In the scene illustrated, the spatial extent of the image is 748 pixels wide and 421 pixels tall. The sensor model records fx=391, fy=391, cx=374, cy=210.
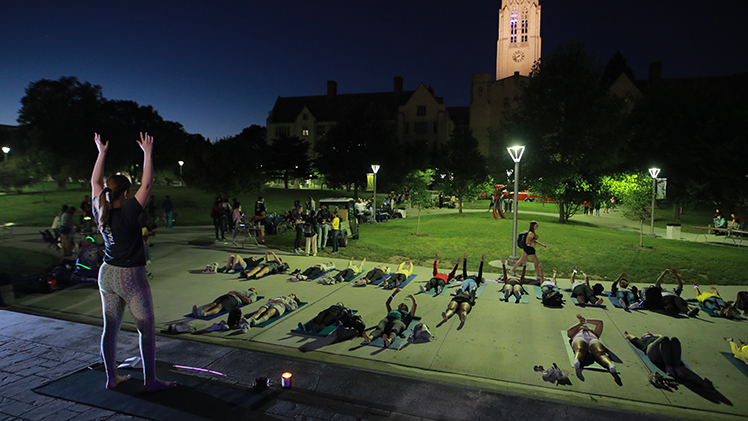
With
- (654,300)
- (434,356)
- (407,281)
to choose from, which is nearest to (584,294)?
(654,300)

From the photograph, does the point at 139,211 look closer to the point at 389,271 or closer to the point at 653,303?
the point at 389,271

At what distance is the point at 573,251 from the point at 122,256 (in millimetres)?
16842

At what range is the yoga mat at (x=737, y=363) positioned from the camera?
231 inches

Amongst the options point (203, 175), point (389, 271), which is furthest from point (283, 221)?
point (203, 175)

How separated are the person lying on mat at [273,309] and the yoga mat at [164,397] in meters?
2.39

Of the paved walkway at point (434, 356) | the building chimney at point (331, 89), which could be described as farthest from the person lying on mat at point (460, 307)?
the building chimney at point (331, 89)

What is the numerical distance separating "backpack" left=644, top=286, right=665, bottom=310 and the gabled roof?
6535 cm

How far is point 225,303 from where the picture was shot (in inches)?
324

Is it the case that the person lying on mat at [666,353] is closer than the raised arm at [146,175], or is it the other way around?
the raised arm at [146,175]

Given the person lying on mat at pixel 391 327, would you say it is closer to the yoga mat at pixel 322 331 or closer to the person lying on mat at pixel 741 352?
the yoga mat at pixel 322 331

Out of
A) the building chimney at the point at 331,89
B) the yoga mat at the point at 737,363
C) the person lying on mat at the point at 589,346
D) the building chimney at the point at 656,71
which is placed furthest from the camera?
the building chimney at the point at 331,89

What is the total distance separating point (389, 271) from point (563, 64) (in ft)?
76.6

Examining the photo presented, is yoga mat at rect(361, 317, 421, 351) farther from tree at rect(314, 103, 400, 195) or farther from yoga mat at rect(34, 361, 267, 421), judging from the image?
tree at rect(314, 103, 400, 195)

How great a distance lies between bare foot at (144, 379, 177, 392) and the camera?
15.2 ft
